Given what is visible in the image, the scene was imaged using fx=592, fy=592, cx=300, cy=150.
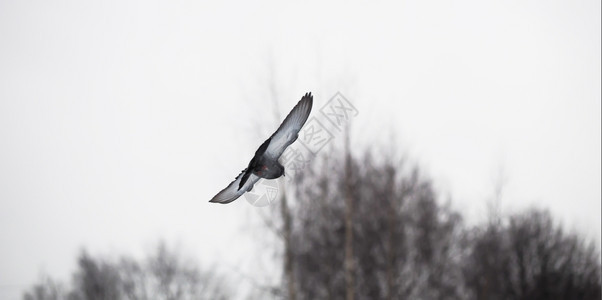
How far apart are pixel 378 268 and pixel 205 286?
15.7 meters

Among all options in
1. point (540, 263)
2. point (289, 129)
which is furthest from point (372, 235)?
point (289, 129)

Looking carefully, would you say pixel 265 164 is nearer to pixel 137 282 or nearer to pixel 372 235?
pixel 372 235

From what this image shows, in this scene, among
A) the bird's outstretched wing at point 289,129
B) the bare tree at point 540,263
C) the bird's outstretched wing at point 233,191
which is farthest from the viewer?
the bare tree at point 540,263

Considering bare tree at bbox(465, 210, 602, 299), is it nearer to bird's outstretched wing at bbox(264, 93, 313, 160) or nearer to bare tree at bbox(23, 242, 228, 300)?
bare tree at bbox(23, 242, 228, 300)

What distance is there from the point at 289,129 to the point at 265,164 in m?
0.39

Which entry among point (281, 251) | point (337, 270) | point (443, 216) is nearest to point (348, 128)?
point (281, 251)

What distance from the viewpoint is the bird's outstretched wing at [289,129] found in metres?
2.44

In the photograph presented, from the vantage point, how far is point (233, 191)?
2445 mm

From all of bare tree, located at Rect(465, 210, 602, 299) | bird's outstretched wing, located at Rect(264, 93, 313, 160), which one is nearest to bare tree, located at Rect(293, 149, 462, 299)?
bare tree, located at Rect(465, 210, 602, 299)

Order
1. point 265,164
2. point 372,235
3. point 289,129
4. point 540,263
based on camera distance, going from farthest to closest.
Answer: point 540,263
point 372,235
point 289,129
point 265,164

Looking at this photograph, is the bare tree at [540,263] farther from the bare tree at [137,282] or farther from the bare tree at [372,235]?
the bare tree at [137,282]

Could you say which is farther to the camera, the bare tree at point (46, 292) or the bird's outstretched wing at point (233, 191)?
the bare tree at point (46, 292)

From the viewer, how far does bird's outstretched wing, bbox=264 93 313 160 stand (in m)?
2.44

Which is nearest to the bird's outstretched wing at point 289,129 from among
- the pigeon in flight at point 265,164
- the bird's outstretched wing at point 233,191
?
the pigeon in flight at point 265,164
